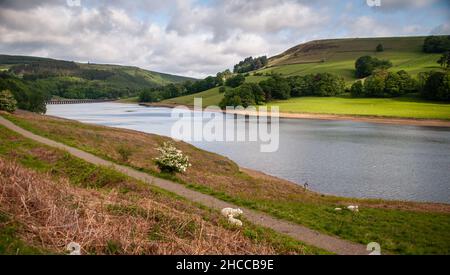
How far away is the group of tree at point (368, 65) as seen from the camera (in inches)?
5802

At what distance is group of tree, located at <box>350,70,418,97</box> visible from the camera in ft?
375

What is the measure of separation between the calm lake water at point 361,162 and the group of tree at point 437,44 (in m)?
106

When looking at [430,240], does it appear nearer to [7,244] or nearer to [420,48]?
[7,244]

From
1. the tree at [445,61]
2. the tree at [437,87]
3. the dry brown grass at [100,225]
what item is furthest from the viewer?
the tree at [445,61]

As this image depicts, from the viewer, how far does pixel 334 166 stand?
39188 millimetres

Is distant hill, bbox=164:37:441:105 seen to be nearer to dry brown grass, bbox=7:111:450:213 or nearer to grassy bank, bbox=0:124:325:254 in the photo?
dry brown grass, bbox=7:111:450:213

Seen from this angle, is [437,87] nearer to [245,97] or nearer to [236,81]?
[245,97]

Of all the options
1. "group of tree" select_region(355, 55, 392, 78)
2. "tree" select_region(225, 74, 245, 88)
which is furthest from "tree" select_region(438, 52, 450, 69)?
"tree" select_region(225, 74, 245, 88)

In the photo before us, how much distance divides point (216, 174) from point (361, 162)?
18.8 meters

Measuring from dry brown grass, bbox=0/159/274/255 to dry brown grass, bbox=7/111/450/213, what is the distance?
9819 mm

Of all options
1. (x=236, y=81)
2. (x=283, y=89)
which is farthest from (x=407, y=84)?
(x=236, y=81)

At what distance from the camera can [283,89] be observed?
137125mm

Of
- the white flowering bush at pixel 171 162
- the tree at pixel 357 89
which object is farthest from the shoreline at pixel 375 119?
the white flowering bush at pixel 171 162

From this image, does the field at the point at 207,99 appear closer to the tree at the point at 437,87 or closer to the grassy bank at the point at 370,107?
the grassy bank at the point at 370,107
